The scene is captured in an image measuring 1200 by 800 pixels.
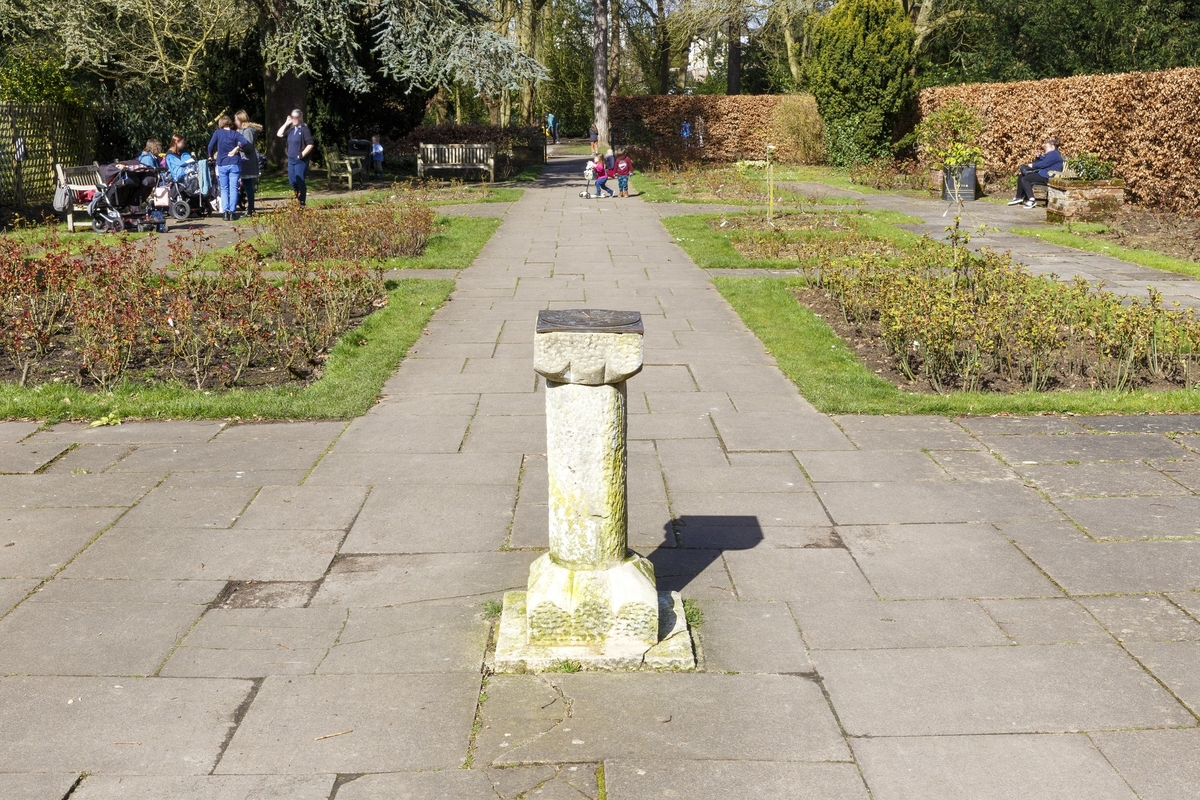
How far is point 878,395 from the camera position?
7.06 meters

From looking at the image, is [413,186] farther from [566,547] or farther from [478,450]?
[566,547]

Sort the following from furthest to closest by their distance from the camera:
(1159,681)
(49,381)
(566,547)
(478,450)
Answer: (49,381)
(478,450)
(566,547)
(1159,681)

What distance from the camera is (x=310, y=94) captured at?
26.0 meters

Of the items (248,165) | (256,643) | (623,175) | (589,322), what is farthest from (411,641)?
(623,175)

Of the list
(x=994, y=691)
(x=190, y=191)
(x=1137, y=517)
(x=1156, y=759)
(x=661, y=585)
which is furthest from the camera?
(x=190, y=191)

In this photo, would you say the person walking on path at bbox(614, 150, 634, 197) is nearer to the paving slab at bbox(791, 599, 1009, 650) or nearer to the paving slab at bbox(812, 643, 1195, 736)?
the paving slab at bbox(791, 599, 1009, 650)

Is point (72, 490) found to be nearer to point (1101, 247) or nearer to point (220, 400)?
point (220, 400)

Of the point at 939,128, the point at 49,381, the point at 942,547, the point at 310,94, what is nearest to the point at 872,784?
the point at 942,547

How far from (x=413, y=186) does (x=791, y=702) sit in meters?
20.1

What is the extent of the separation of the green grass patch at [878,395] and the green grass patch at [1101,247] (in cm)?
548

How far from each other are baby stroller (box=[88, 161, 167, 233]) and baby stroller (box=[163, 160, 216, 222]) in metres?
0.68

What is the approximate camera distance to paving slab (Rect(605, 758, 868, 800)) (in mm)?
3049

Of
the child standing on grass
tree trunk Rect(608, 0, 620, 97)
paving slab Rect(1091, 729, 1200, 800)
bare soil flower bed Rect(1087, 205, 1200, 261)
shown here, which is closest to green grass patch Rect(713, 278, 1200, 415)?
paving slab Rect(1091, 729, 1200, 800)

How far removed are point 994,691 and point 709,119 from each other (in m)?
32.7
